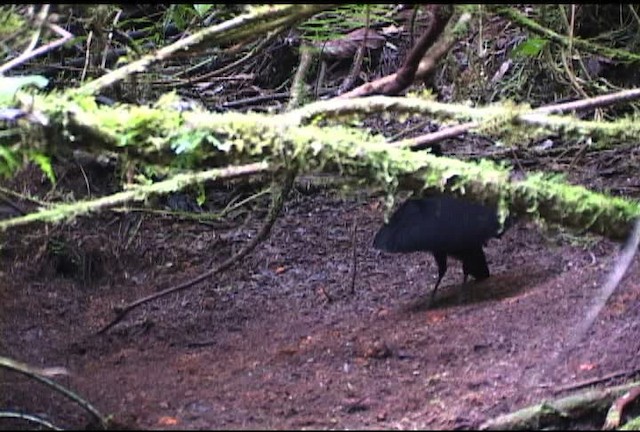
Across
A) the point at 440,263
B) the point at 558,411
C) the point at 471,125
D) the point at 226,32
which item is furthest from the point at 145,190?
the point at 440,263

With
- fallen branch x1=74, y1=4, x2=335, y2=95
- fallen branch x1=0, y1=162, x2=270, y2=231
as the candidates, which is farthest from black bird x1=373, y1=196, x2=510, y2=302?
fallen branch x1=0, y1=162, x2=270, y2=231

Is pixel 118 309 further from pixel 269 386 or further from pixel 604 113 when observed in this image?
pixel 604 113

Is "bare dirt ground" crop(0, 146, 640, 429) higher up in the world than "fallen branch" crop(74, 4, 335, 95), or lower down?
lower down

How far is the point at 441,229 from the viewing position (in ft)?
10.6

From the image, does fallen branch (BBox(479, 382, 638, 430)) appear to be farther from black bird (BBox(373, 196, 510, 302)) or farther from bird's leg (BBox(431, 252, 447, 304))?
bird's leg (BBox(431, 252, 447, 304))

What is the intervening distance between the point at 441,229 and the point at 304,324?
22.7 inches

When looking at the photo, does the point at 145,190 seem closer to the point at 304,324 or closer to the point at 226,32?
the point at 226,32

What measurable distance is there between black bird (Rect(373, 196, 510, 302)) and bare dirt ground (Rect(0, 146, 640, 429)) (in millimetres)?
157

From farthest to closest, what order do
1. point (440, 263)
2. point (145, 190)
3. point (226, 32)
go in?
point (440, 263), point (226, 32), point (145, 190)

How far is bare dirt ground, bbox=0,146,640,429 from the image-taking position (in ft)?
6.43

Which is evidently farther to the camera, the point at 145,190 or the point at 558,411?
the point at 145,190

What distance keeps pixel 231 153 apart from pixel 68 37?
0.79m

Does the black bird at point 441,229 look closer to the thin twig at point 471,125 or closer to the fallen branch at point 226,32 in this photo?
the thin twig at point 471,125

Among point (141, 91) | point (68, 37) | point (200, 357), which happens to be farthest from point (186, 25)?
point (200, 357)
